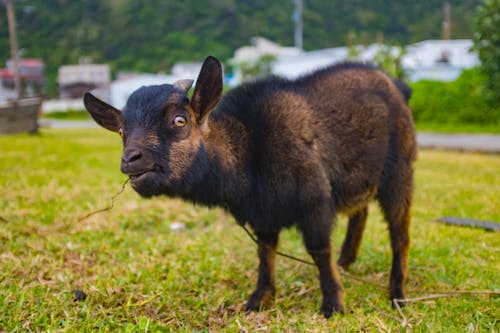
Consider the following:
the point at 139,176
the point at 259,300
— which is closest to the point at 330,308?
the point at 259,300

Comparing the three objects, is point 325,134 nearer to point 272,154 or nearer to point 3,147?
point 272,154

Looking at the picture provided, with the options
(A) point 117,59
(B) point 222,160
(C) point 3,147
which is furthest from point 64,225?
(A) point 117,59

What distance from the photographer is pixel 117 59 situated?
55844 millimetres

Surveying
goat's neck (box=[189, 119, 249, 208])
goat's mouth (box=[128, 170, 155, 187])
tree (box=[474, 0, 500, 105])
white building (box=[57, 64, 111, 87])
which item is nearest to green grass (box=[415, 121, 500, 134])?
tree (box=[474, 0, 500, 105])

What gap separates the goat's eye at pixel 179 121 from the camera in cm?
342

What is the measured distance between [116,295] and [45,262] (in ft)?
3.45

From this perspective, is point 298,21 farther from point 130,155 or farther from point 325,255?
point 130,155

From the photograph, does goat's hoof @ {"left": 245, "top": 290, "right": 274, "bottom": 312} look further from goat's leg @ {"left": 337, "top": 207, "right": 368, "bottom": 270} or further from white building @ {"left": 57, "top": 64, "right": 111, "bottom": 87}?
white building @ {"left": 57, "top": 64, "right": 111, "bottom": 87}

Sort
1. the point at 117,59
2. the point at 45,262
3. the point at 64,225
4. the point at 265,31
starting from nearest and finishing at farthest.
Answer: the point at 45,262, the point at 64,225, the point at 265,31, the point at 117,59

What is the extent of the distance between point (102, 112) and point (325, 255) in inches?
75.1

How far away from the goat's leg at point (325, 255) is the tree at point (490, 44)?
824cm

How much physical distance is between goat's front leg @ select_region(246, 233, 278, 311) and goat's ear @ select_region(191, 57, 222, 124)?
3.86 ft

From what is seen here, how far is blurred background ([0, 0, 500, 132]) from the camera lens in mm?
37406

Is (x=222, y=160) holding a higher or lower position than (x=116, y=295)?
higher
